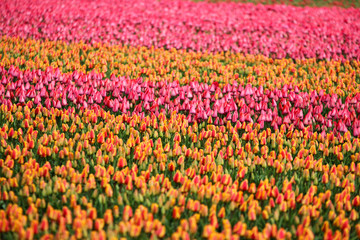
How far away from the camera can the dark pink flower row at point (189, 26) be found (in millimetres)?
7844

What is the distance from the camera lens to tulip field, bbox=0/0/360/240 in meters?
2.21

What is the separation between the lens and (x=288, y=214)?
239 centimetres

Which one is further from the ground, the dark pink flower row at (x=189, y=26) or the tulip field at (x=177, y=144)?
the dark pink flower row at (x=189, y=26)

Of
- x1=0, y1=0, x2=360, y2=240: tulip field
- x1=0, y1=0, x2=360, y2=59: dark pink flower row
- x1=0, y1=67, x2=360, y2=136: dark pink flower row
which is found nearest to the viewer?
x1=0, y1=0, x2=360, y2=240: tulip field

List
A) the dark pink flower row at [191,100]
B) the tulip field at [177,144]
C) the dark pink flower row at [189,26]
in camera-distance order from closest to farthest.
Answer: the tulip field at [177,144], the dark pink flower row at [191,100], the dark pink flower row at [189,26]

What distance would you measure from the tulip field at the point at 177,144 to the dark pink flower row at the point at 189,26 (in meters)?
0.11

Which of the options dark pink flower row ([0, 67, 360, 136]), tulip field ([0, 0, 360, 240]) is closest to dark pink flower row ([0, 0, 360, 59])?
tulip field ([0, 0, 360, 240])

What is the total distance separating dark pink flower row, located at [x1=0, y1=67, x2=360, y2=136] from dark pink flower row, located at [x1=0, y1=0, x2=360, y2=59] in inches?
119

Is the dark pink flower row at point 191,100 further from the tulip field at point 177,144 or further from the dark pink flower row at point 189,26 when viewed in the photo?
the dark pink flower row at point 189,26

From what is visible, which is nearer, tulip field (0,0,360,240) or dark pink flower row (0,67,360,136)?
tulip field (0,0,360,240)

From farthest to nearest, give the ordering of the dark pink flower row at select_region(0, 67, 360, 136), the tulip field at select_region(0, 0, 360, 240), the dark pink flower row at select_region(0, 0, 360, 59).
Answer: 1. the dark pink flower row at select_region(0, 0, 360, 59)
2. the dark pink flower row at select_region(0, 67, 360, 136)
3. the tulip field at select_region(0, 0, 360, 240)

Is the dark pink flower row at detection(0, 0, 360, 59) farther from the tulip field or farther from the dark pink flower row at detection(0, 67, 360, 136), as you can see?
the dark pink flower row at detection(0, 67, 360, 136)

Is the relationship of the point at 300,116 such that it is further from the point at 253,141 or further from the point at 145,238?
the point at 145,238

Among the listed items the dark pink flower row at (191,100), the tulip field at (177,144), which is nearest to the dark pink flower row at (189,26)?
the tulip field at (177,144)
